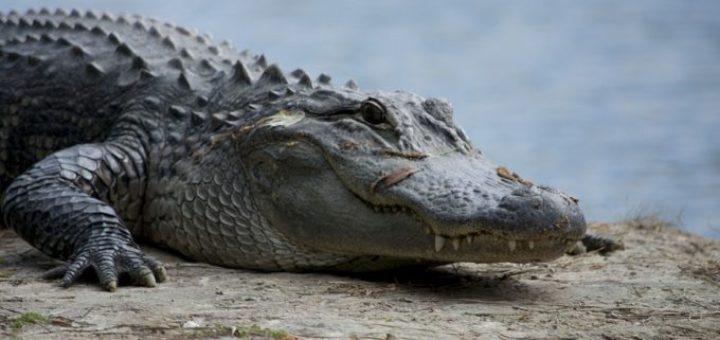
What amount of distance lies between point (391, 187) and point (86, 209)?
1.36 m

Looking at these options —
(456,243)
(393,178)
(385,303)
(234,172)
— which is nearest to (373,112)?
Result: (393,178)

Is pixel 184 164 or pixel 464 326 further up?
pixel 184 164

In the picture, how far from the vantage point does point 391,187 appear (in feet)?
15.7

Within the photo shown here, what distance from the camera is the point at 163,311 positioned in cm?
429

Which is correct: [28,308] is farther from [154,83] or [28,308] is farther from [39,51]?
[39,51]

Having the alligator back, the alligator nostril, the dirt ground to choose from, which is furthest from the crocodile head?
the alligator back

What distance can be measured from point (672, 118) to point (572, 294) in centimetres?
1358

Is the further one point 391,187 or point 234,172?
point 234,172

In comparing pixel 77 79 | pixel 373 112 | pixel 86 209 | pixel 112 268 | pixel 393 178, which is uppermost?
pixel 77 79

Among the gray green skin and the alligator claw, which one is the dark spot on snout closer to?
the gray green skin

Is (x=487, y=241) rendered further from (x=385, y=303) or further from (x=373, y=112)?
(x=373, y=112)

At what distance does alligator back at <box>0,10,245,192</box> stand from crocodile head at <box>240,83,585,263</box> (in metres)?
0.87

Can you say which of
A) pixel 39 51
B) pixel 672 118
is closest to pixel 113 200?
pixel 39 51

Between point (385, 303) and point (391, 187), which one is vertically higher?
point (391, 187)
